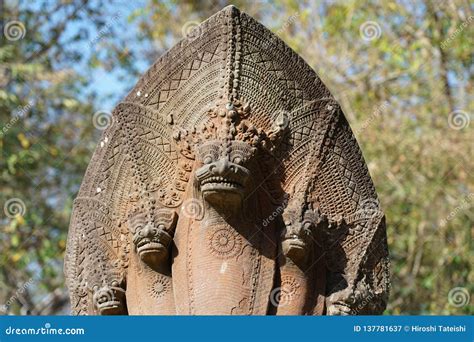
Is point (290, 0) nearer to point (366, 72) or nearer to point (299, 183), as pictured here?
point (366, 72)

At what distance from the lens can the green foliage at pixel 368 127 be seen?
1278 centimetres

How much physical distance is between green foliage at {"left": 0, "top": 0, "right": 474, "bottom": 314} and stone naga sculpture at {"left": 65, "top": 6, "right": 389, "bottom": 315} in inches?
246

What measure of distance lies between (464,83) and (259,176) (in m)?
7.91

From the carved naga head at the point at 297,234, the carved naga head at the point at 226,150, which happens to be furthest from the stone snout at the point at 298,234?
the carved naga head at the point at 226,150

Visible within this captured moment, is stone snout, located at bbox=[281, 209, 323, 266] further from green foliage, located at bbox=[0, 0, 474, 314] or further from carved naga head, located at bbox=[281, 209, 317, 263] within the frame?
green foliage, located at bbox=[0, 0, 474, 314]

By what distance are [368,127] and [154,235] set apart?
25.0 ft

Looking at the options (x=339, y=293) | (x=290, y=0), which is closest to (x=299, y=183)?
(x=339, y=293)

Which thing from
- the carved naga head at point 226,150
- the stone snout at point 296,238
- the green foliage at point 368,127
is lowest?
the stone snout at point 296,238

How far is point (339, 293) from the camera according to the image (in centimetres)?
602

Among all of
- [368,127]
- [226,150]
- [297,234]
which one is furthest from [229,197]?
[368,127]

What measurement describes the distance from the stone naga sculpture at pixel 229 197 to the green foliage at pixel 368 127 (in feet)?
20.5

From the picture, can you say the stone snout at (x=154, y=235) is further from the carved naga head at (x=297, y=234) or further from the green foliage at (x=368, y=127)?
the green foliage at (x=368, y=127)

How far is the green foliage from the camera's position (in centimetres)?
1278

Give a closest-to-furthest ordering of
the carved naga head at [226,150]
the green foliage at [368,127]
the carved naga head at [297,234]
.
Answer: the carved naga head at [226,150]
the carved naga head at [297,234]
the green foliage at [368,127]
